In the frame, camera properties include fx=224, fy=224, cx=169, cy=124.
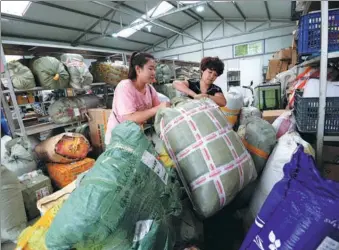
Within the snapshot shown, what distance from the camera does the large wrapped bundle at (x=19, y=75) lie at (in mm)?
2424

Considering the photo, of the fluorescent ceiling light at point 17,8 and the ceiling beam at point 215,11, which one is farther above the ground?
the ceiling beam at point 215,11

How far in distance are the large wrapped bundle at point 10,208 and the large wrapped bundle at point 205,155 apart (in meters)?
1.40

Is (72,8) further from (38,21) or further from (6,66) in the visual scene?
(6,66)

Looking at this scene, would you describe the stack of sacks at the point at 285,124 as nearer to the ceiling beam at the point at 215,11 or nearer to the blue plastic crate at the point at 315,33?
the blue plastic crate at the point at 315,33

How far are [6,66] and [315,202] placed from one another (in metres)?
2.89

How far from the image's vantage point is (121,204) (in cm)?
75

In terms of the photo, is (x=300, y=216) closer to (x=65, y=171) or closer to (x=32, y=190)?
(x=32, y=190)

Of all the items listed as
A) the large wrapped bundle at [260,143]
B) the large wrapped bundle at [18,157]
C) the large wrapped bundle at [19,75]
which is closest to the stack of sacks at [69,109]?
the large wrapped bundle at [19,75]

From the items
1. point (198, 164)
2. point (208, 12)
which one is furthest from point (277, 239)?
point (208, 12)

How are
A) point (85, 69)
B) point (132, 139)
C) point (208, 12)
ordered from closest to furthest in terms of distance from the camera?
point (132, 139) < point (85, 69) < point (208, 12)

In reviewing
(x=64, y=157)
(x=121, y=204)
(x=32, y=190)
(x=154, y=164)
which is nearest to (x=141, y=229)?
(x=121, y=204)

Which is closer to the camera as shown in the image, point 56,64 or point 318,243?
point 318,243

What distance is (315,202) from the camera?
2.52ft

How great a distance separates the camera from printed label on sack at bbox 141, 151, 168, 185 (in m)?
0.93
